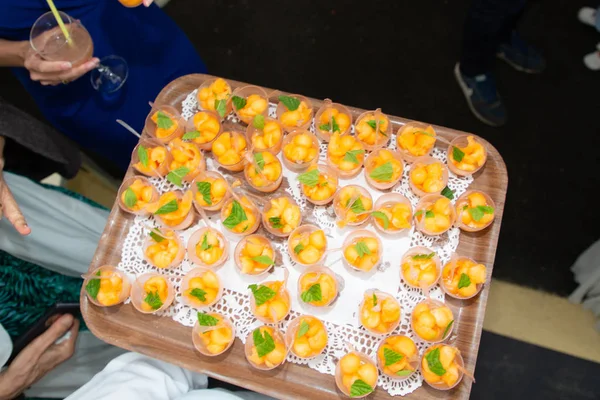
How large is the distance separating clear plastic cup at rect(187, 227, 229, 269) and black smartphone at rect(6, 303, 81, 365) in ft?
2.23

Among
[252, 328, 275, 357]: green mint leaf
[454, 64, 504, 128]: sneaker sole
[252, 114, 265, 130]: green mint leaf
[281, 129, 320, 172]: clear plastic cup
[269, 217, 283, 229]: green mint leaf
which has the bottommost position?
[454, 64, 504, 128]: sneaker sole

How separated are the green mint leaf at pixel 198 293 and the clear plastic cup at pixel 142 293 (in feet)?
0.39

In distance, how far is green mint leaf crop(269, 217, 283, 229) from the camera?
1684 mm

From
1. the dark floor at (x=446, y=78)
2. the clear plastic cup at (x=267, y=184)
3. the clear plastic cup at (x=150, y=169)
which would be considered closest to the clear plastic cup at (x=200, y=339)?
the clear plastic cup at (x=267, y=184)

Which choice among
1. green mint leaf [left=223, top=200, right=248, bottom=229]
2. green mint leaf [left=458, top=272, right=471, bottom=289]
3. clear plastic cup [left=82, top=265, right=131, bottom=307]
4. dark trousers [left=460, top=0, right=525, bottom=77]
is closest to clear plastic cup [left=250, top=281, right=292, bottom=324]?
green mint leaf [left=223, top=200, right=248, bottom=229]

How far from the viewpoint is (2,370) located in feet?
6.11

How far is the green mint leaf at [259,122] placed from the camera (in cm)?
178

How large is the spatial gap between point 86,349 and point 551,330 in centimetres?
238

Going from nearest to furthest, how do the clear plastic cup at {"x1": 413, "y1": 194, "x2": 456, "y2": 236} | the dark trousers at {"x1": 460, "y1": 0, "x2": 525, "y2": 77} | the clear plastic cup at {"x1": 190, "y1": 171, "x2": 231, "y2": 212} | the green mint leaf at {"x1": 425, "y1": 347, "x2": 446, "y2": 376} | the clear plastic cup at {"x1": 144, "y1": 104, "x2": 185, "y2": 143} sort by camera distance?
1. the green mint leaf at {"x1": 425, "y1": 347, "x2": 446, "y2": 376}
2. the clear plastic cup at {"x1": 413, "y1": 194, "x2": 456, "y2": 236}
3. the clear plastic cup at {"x1": 190, "y1": 171, "x2": 231, "y2": 212}
4. the clear plastic cup at {"x1": 144, "y1": 104, "x2": 185, "y2": 143}
5. the dark trousers at {"x1": 460, "y1": 0, "x2": 525, "y2": 77}

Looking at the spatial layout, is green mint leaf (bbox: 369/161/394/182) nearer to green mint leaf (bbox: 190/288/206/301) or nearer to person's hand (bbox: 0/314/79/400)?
green mint leaf (bbox: 190/288/206/301)

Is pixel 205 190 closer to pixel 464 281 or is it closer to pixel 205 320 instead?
pixel 205 320

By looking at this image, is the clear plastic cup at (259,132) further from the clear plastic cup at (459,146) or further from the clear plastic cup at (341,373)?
the clear plastic cup at (341,373)

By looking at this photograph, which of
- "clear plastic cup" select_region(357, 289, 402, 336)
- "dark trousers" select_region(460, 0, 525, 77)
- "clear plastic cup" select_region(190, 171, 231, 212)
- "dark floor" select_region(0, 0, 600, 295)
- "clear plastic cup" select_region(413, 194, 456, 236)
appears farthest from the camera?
"dark floor" select_region(0, 0, 600, 295)

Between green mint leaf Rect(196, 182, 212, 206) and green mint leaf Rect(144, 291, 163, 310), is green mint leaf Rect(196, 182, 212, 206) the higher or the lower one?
the higher one
